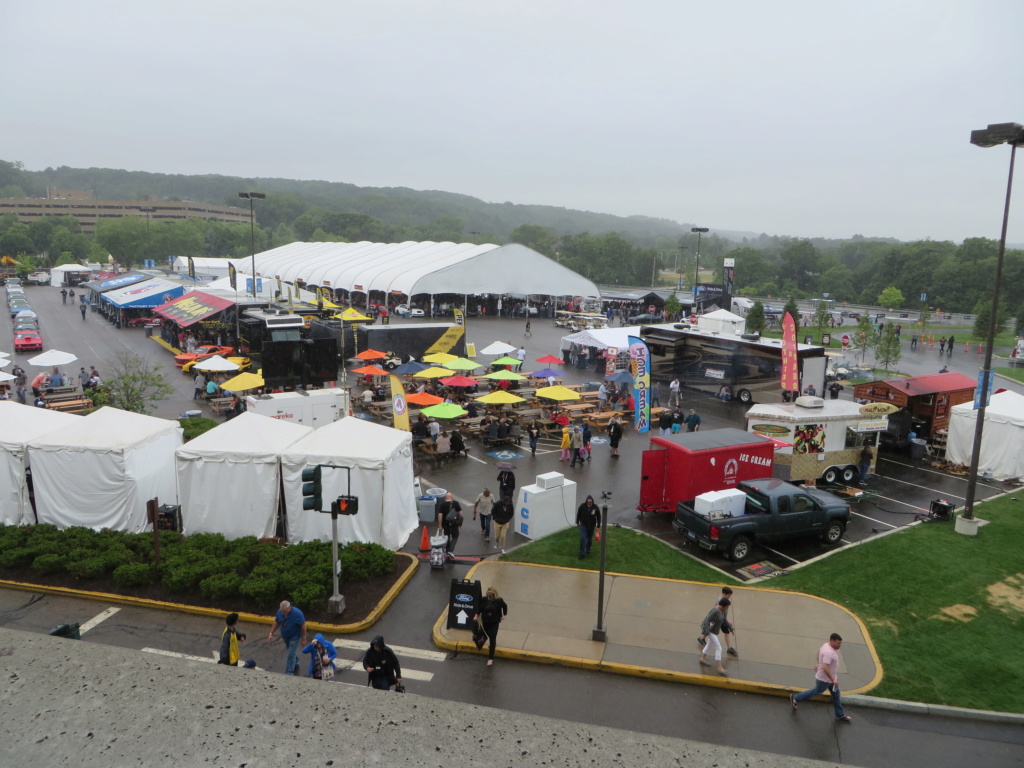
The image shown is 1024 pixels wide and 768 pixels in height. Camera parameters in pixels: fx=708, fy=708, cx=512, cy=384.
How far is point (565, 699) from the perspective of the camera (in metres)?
9.67

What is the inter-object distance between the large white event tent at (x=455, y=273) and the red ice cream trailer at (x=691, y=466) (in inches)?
1901

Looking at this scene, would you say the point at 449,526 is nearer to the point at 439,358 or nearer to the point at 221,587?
the point at 221,587

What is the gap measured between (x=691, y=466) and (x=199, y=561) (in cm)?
1055

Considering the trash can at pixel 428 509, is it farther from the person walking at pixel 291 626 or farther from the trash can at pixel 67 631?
the trash can at pixel 67 631

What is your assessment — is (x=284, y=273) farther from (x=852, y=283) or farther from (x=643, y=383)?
(x=852, y=283)

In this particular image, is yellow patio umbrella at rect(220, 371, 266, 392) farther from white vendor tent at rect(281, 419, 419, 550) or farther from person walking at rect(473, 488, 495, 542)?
person walking at rect(473, 488, 495, 542)

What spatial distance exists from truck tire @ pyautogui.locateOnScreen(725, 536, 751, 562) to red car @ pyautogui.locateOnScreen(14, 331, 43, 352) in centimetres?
4198

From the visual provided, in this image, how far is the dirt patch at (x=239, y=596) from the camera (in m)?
11.7

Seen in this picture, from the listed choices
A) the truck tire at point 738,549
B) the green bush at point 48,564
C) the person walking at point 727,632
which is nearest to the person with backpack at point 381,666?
the person walking at point 727,632

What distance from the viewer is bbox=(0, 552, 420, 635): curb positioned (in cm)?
1138

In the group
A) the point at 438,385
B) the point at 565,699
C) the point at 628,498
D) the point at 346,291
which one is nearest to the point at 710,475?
the point at 628,498

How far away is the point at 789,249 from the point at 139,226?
12421cm

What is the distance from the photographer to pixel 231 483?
14.5 meters

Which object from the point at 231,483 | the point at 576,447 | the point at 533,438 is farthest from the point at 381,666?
the point at 533,438
